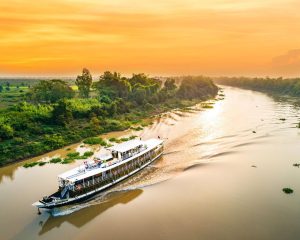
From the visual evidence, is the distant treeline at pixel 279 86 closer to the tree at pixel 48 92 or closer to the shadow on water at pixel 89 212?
the tree at pixel 48 92

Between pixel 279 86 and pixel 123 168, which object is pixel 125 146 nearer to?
pixel 123 168

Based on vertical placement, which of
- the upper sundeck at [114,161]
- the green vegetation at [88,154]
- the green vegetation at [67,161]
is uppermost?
the upper sundeck at [114,161]

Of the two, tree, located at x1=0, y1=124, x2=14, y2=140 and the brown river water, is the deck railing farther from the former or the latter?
tree, located at x1=0, y1=124, x2=14, y2=140

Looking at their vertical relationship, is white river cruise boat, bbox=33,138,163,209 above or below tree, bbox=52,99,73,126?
below

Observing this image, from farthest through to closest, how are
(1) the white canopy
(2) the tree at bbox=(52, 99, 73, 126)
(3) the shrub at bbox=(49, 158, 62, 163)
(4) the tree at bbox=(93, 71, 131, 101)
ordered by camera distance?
(4) the tree at bbox=(93, 71, 131, 101) < (2) the tree at bbox=(52, 99, 73, 126) < (3) the shrub at bbox=(49, 158, 62, 163) < (1) the white canopy

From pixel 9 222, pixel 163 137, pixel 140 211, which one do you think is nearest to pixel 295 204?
pixel 140 211

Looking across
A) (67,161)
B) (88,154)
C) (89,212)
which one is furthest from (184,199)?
(88,154)

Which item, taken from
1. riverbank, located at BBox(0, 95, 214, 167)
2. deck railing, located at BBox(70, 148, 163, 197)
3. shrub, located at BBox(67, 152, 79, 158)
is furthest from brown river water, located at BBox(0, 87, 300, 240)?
shrub, located at BBox(67, 152, 79, 158)

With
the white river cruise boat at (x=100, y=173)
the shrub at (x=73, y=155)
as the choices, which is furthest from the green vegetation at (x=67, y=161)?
the white river cruise boat at (x=100, y=173)
